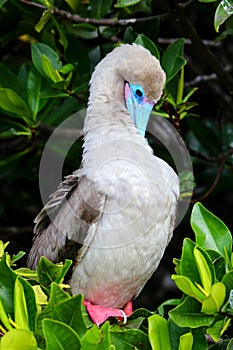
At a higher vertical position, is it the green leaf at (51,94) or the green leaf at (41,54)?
the green leaf at (41,54)

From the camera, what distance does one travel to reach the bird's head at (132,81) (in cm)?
311

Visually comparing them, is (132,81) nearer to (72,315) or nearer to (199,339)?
(199,339)

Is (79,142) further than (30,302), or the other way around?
(79,142)

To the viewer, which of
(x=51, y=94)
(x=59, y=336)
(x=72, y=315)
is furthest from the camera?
(x=51, y=94)

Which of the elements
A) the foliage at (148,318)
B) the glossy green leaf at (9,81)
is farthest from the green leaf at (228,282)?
the glossy green leaf at (9,81)

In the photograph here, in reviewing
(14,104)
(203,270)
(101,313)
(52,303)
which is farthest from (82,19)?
(52,303)

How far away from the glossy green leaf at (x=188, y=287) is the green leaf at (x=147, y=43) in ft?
4.21

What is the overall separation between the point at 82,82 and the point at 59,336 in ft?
5.79

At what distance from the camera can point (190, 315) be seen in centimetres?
241

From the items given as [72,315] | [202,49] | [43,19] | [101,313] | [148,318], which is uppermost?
[43,19]

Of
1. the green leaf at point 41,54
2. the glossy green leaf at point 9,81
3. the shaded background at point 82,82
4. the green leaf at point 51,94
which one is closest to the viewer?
the green leaf at point 51,94

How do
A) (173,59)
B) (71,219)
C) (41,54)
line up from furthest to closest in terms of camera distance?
(41,54)
(173,59)
(71,219)

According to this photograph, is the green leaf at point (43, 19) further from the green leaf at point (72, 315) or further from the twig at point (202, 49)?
the green leaf at point (72, 315)

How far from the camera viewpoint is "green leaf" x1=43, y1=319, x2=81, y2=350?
2.04m
